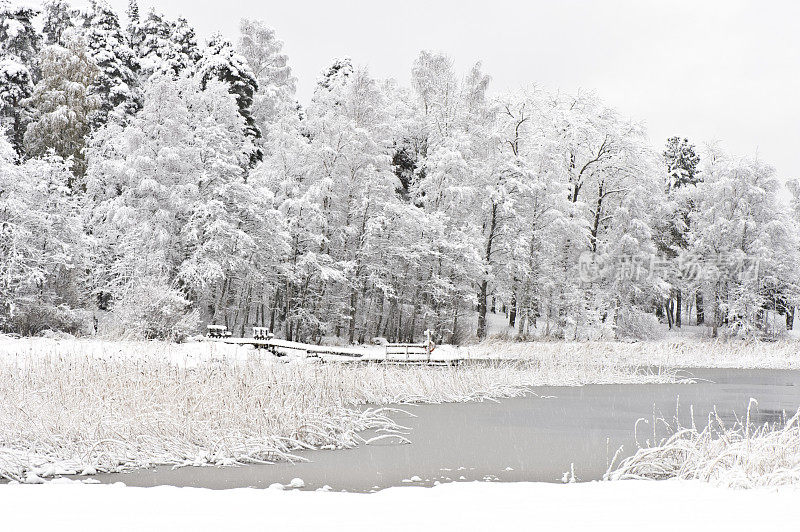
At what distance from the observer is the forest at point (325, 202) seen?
26844 mm

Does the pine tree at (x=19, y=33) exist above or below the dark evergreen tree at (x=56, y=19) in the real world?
below

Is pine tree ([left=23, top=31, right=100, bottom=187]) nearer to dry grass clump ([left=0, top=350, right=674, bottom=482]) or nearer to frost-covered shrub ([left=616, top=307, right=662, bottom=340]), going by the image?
dry grass clump ([left=0, top=350, right=674, bottom=482])

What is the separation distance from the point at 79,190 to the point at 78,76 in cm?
754

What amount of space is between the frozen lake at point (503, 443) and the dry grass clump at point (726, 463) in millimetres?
731

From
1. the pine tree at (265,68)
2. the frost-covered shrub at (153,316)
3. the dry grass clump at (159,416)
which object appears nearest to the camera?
the dry grass clump at (159,416)

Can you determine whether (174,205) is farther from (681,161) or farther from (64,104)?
(681,161)

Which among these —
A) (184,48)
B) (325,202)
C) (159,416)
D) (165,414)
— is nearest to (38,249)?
(325,202)

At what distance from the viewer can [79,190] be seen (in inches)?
1217

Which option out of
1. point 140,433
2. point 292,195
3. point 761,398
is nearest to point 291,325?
point 292,195

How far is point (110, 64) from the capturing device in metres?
37.0

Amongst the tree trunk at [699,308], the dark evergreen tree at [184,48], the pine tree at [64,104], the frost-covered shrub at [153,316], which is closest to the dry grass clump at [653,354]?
the frost-covered shrub at [153,316]

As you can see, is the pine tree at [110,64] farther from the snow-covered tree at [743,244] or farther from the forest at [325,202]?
the snow-covered tree at [743,244]

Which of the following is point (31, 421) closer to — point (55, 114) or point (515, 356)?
point (515, 356)

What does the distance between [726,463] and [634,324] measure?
32.9 meters
